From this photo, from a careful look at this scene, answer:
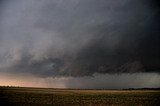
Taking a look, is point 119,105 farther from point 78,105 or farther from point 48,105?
point 48,105

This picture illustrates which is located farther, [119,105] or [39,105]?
[119,105]

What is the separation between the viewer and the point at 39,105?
156ft

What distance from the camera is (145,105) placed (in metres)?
51.3

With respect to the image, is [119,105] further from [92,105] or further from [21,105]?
[21,105]

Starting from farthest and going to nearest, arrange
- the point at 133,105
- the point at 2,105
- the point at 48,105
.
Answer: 1. the point at 133,105
2. the point at 48,105
3. the point at 2,105

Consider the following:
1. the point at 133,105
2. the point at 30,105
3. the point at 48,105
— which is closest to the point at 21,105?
the point at 30,105

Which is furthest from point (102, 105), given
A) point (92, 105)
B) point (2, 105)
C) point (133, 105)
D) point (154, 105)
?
point (2, 105)

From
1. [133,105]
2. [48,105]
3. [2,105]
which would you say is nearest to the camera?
[2,105]

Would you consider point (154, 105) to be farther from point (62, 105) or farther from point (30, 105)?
point (30, 105)

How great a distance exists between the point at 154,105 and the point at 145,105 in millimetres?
1960

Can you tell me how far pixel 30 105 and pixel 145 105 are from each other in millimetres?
19441

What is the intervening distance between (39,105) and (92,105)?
9704 mm

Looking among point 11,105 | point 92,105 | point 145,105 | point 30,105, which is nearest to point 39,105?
point 30,105

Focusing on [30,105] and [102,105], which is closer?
[30,105]
